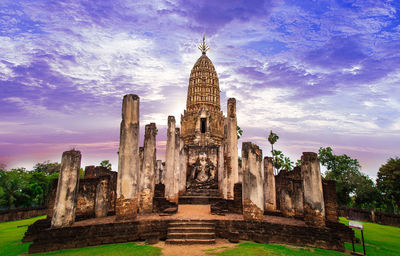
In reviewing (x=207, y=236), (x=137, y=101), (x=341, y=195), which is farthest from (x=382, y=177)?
(x=137, y=101)

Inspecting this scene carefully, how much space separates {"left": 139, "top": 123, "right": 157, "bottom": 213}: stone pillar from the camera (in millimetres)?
13312

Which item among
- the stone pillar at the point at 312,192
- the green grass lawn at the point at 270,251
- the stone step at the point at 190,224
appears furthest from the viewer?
the stone step at the point at 190,224

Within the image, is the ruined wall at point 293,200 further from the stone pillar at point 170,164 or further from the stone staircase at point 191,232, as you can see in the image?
the stone pillar at point 170,164

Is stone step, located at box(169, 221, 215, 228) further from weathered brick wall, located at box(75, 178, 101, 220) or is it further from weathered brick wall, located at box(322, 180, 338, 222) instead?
weathered brick wall, located at box(322, 180, 338, 222)

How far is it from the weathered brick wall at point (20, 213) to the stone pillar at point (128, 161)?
57.3 ft

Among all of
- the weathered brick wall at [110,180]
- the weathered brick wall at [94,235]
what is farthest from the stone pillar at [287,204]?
the weathered brick wall at [110,180]

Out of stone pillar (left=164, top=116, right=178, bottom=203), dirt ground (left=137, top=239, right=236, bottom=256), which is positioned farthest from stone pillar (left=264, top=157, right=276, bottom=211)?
dirt ground (left=137, top=239, right=236, bottom=256)

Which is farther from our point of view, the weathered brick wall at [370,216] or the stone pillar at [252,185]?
the weathered brick wall at [370,216]

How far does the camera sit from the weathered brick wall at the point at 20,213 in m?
20.5

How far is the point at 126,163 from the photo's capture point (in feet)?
34.9

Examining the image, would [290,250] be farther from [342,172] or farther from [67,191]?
[342,172]

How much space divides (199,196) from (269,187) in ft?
26.0

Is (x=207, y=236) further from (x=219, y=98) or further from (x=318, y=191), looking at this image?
(x=219, y=98)

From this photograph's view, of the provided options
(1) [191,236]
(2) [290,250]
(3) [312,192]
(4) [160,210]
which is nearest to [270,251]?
(2) [290,250]
